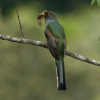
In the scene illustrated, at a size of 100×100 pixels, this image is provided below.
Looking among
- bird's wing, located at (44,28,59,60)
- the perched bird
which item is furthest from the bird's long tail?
bird's wing, located at (44,28,59,60)

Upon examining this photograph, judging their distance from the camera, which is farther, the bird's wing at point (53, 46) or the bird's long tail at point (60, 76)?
the bird's wing at point (53, 46)

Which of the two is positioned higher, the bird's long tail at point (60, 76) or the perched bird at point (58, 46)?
the perched bird at point (58, 46)

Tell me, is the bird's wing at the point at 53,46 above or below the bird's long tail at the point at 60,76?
above

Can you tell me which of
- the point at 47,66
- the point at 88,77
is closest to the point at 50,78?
the point at 47,66

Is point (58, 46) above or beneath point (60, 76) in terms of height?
above

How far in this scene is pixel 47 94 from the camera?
45.8 ft

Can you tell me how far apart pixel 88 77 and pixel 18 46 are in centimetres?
449

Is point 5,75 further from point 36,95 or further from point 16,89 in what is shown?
point 36,95

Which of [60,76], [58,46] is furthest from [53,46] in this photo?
[60,76]

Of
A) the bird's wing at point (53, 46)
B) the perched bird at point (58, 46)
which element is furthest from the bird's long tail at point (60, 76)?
the bird's wing at point (53, 46)

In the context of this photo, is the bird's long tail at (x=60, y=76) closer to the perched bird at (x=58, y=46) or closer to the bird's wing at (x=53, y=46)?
the perched bird at (x=58, y=46)

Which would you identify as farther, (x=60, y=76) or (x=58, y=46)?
(x=58, y=46)

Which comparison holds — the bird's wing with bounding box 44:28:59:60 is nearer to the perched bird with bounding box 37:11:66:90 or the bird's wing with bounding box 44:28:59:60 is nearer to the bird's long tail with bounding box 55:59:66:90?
the perched bird with bounding box 37:11:66:90

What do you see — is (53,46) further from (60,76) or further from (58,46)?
(60,76)
